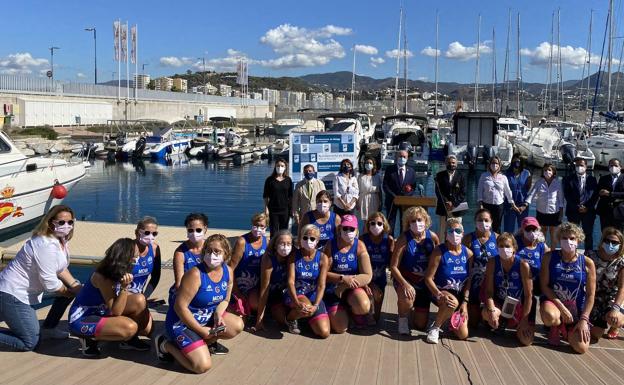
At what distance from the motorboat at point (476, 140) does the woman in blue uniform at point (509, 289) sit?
23.3m

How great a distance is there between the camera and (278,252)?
5465mm

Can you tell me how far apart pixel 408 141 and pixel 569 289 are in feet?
93.2

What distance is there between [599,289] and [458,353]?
1.59 meters

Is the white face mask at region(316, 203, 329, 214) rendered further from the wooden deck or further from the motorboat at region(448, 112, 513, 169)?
the motorboat at region(448, 112, 513, 169)

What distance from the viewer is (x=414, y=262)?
563 cm

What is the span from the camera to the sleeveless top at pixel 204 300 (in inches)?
184

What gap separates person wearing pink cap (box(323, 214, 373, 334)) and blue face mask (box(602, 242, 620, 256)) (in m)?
2.29

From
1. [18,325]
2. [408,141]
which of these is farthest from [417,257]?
[408,141]

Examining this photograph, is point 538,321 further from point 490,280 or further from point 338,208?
point 338,208

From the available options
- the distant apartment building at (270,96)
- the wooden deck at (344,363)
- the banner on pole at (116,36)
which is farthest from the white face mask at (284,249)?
the distant apartment building at (270,96)

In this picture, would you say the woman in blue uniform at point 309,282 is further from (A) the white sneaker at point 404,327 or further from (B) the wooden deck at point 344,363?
(A) the white sneaker at point 404,327

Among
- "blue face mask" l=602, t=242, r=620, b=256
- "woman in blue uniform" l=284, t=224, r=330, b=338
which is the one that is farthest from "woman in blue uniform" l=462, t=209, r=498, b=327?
"woman in blue uniform" l=284, t=224, r=330, b=338

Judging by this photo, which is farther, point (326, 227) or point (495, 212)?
point (495, 212)

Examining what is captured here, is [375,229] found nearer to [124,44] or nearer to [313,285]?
[313,285]
